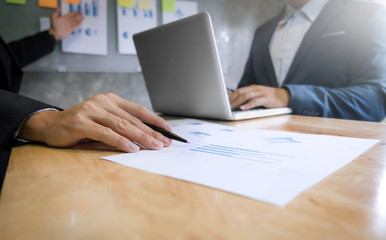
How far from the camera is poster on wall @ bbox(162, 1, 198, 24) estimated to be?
5.65 ft

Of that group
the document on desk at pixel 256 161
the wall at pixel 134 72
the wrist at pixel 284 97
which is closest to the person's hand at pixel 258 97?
the wrist at pixel 284 97

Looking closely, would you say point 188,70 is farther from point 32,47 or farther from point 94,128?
point 32,47

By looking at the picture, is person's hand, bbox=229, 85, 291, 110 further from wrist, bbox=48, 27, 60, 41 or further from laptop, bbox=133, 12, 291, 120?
wrist, bbox=48, 27, 60, 41

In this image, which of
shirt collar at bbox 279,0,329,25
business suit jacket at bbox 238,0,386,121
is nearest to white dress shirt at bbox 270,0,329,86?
shirt collar at bbox 279,0,329,25

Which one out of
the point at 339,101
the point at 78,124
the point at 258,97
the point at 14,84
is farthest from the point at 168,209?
the point at 14,84

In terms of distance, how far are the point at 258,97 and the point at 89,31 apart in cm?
115

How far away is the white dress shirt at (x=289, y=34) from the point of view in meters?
1.35

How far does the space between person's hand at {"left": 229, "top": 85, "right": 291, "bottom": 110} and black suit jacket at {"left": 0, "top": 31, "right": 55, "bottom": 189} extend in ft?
1.80

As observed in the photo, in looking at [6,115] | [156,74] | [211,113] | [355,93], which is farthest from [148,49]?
[355,93]

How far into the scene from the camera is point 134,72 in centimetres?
165

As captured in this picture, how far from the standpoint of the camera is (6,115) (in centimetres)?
40

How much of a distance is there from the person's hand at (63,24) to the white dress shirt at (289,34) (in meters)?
1.14

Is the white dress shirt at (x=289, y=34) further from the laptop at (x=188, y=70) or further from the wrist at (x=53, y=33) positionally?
the wrist at (x=53, y=33)

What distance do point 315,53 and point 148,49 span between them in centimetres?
80
